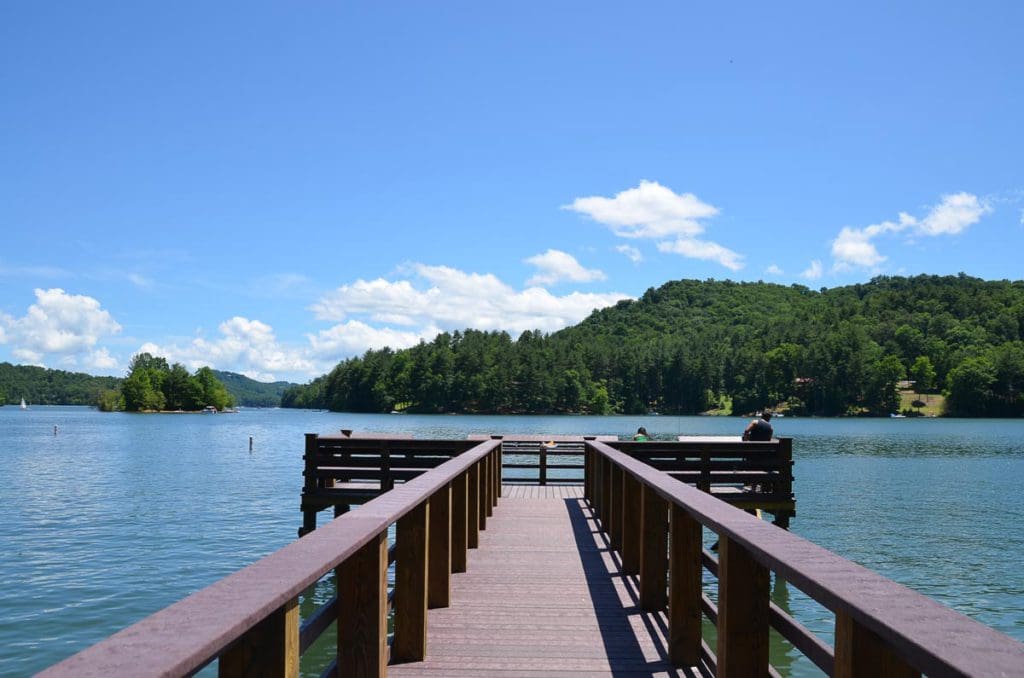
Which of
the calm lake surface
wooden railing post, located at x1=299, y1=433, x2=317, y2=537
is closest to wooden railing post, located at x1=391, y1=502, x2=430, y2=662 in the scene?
the calm lake surface

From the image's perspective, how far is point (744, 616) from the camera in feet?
10.7

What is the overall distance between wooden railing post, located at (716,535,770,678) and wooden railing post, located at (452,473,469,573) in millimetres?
3879

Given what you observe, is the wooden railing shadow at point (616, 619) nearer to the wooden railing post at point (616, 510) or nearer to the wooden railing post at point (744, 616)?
the wooden railing post at point (616, 510)

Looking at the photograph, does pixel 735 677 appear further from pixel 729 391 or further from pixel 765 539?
pixel 729 391

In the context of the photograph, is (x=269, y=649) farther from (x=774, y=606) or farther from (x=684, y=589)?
(x=684, y=589)

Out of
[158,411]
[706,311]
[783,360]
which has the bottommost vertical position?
[158,411]

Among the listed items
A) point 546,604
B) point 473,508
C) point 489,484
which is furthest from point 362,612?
point 489,484

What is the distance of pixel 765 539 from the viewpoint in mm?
2887

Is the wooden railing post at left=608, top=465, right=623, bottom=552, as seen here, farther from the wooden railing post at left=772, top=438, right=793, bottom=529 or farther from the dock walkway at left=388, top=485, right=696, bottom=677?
the wooden railing post at left=772, top=438, right=793, bottom=529

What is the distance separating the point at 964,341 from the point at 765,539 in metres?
150

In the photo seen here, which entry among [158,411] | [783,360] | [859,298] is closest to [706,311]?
[859,298]

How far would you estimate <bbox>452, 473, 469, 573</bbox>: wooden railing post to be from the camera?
702cm

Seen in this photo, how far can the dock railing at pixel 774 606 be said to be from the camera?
165cm

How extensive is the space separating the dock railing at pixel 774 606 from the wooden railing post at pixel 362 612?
136 cm
